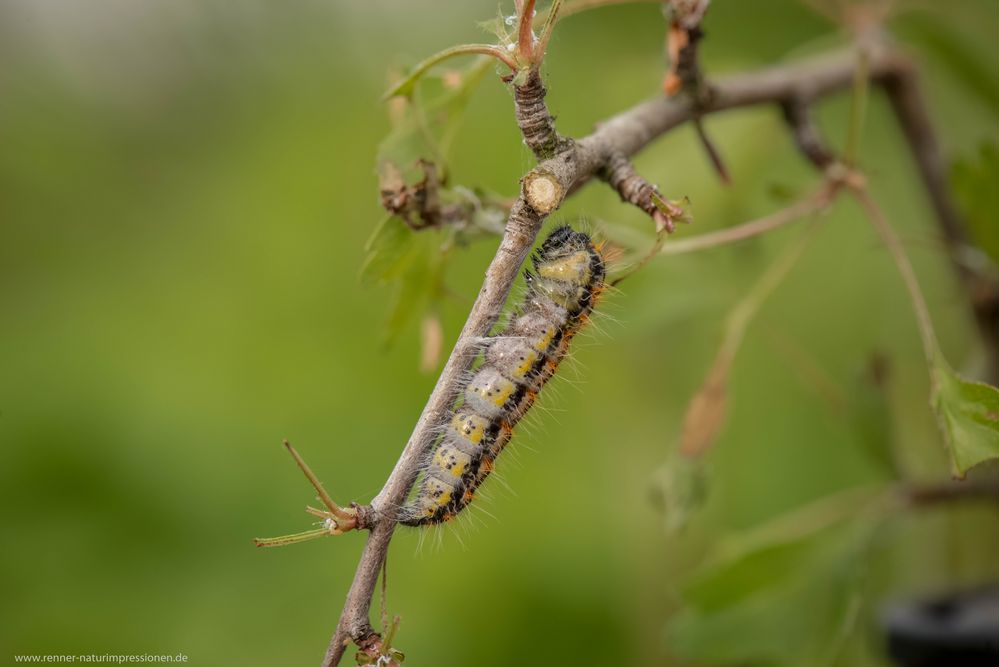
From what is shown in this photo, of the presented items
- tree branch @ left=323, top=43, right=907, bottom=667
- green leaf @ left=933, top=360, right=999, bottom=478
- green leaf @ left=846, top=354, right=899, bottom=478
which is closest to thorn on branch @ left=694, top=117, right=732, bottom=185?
tree branch @ left=323, top=43, right=907, bottom=667

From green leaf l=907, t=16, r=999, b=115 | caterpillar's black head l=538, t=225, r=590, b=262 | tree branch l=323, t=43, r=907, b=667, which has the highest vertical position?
green leaf l=907, t=16, r=999, b=115

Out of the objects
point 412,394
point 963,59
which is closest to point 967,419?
point 963,59

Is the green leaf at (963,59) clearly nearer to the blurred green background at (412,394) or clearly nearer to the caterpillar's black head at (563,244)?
the blurred green background at (412,394)

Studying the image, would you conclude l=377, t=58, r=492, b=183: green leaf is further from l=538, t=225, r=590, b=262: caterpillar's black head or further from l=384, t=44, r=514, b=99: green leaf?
l=538, t=225, r=590, b=262: caterpillar's black head

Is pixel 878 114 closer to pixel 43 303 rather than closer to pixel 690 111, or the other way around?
pixel 690 111

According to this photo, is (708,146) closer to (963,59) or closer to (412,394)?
(963,59)

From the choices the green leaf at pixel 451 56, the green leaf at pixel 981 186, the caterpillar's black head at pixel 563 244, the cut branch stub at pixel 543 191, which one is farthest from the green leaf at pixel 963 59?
the cut branch stub at pixel 543 191
